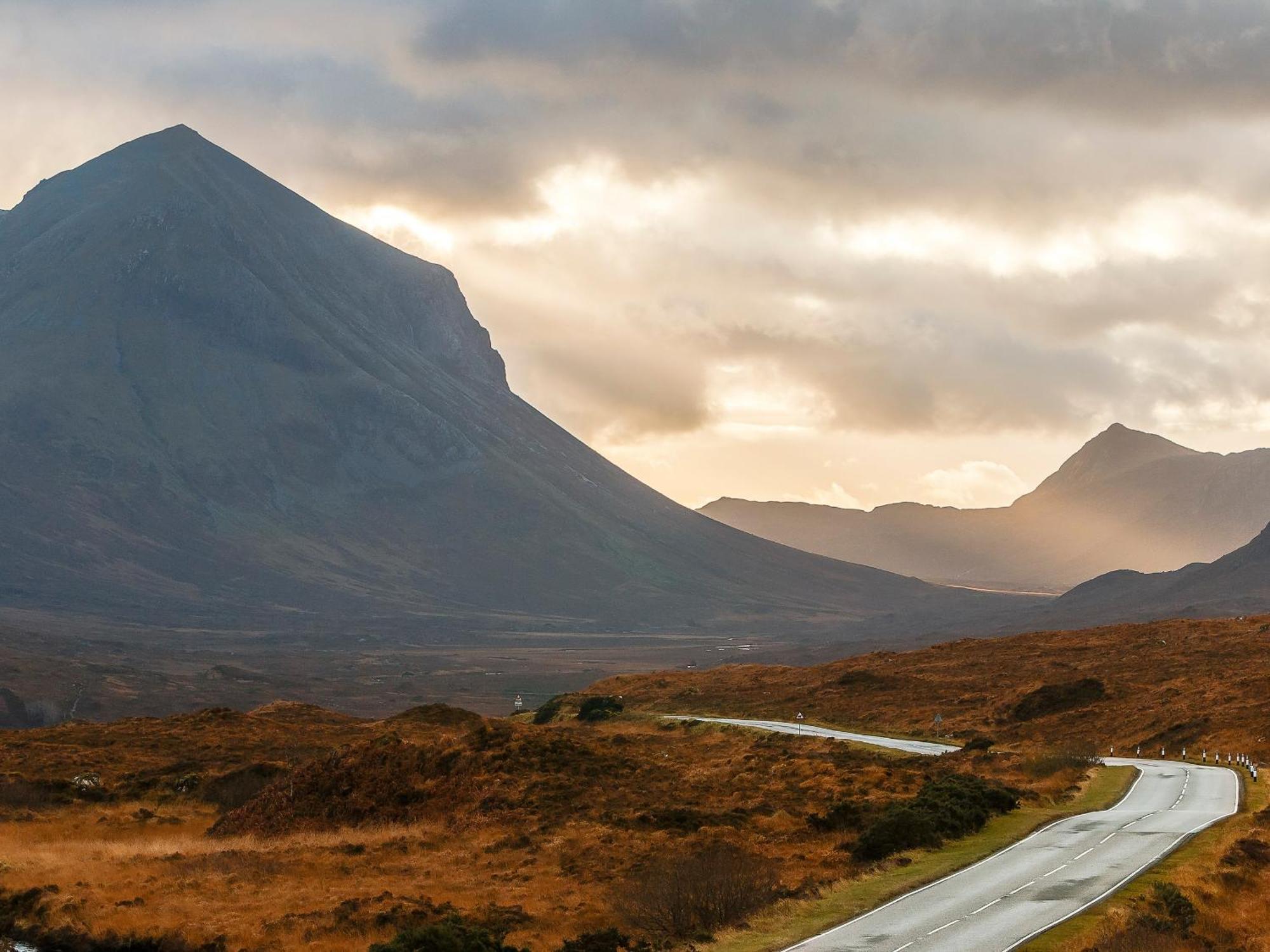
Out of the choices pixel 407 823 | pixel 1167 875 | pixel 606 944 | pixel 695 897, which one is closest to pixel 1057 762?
pixel 1167 875

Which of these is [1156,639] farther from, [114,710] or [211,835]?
[114,710]

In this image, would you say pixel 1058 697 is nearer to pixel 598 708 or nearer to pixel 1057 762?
pixel 1057 762

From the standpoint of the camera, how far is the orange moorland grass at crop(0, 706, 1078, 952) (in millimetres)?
42062

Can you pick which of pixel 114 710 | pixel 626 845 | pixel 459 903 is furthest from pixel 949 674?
pixel 114 710

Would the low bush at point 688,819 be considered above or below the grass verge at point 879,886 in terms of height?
below

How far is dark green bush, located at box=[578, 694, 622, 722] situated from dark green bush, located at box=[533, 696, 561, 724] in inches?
84.5

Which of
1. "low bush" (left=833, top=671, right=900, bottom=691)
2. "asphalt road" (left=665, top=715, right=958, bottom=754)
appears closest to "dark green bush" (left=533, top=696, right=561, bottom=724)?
"asphalt road" (left=665, top=715, right=958, bottom=754)

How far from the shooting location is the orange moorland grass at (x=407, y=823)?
42062 mm

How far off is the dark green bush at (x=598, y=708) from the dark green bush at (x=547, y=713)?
7.04 ft

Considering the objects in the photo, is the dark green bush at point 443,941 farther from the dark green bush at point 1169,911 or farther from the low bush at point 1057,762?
the low bush at point 1057,762

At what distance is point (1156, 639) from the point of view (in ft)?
371

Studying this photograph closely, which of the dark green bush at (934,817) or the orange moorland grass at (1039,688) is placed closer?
the dark green bush at (934,817)

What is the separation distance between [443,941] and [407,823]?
2550 cm

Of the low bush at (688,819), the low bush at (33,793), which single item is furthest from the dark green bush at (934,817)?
the low bush at (33,793)
